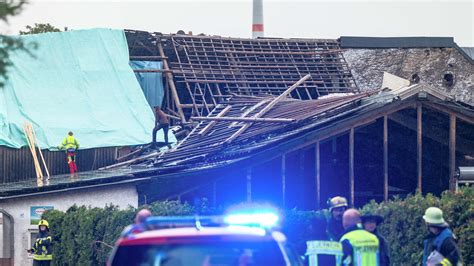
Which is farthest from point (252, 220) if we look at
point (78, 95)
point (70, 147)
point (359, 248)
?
point (78, 95)

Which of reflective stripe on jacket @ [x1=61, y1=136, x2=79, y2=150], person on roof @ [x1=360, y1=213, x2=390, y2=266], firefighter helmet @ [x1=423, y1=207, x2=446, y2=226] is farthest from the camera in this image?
reflective stripe on jacket @ [x1=61, y1=136, x2=79, y2=150]

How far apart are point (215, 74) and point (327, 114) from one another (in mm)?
11825

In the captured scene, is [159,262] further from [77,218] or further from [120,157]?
[120,157]

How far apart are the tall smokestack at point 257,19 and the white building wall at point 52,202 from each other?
2700 cm

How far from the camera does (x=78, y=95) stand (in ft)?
133

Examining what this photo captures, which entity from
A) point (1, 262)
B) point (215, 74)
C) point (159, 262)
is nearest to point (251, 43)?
point (215, 74)

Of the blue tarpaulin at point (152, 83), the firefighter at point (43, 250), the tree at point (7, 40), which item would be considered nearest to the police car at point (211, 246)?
the tree at point (7, 40)

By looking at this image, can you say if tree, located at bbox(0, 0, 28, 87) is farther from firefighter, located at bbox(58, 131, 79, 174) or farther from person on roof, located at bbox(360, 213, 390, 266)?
firefighter, located at bbox(58, 131, 79, 174)

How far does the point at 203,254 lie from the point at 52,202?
2160 centimetres

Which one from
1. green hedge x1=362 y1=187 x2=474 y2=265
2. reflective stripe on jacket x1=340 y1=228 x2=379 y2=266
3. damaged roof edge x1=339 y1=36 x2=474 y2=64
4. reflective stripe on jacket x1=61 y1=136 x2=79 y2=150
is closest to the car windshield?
reflective stripe on jacket x1=340 y1=228 x2=379 y2=266

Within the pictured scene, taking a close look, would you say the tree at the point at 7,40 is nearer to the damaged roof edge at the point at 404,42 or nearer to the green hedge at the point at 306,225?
the green hedge at the point at 306,225

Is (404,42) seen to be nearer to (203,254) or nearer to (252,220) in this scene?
(252,220)

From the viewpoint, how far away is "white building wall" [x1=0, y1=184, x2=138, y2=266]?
30.2m

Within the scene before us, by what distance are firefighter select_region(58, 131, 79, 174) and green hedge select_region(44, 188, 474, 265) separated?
10731 mm
